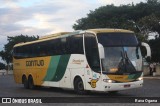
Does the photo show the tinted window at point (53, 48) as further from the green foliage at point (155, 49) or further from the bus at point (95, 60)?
the green foliage at point (155, 49)

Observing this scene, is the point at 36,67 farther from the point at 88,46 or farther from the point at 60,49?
the point at 88,46

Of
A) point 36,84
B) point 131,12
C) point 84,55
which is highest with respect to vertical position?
point 131,12

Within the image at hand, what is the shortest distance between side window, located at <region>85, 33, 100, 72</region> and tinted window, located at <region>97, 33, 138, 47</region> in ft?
1.29

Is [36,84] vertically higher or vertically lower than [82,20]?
lower

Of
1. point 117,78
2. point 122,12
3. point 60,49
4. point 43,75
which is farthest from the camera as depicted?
point 122,12

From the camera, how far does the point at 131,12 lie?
65875 mm

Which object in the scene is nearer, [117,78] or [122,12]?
[117,78]

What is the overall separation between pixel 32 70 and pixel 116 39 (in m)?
9.48

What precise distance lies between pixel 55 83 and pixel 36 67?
3272 mm

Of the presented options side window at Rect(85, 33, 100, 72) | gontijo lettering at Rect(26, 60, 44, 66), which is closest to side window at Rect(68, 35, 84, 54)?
side window at Rect(85, 33, 100, 72)

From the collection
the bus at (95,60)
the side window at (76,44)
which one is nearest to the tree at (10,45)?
the bus at (95,60)

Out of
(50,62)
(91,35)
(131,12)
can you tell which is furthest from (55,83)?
(131,12)

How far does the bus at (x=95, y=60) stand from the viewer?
70.8ft

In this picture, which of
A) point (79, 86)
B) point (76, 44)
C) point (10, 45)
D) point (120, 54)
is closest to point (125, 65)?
point (120, 54)
